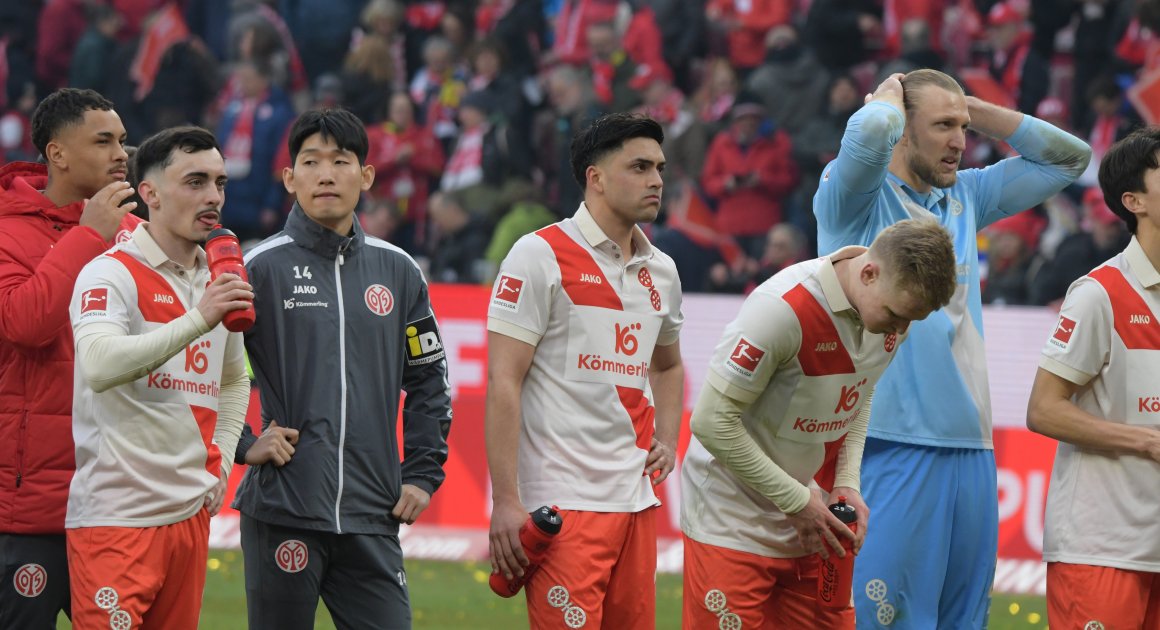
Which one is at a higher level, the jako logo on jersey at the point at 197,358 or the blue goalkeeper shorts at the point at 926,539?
the jako logo on jersey at the point at 197,358

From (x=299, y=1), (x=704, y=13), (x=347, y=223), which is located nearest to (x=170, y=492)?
(x=347, y=223)

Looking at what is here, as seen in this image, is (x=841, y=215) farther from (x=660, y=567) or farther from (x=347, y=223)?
(x=660, y=567)

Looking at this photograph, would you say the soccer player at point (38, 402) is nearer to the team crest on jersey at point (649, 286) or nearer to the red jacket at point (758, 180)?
the team crest on jersey at point (649, 286)

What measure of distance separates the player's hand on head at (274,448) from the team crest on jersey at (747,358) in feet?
5.20

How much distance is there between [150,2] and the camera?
59.2 feet

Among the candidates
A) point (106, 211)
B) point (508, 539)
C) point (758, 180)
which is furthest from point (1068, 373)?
point (758, 180)

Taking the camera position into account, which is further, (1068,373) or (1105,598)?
(1068,373)

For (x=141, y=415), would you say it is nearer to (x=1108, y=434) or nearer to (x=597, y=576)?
(x=597, y=576)

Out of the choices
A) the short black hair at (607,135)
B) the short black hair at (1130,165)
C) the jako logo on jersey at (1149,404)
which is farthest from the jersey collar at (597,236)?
the jako logo on jersey at (1149,404)

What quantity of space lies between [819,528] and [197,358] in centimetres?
225

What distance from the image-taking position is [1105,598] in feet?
17.8

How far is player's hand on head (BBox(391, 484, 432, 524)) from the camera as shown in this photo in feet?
18.3

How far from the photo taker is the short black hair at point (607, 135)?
19.0 ft

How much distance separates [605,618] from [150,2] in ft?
46.9
